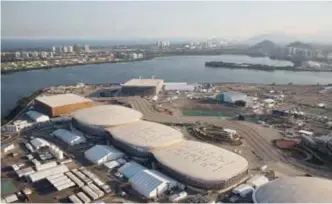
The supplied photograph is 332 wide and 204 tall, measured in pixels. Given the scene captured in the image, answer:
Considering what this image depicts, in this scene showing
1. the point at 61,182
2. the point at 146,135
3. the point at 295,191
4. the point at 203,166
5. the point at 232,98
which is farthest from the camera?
the point at 232,98

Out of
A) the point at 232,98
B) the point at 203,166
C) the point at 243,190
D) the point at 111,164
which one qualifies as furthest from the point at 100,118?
the point at 232,98

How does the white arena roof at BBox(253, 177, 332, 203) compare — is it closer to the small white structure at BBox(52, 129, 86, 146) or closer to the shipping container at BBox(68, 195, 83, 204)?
the shipping container at BBox(68, 195, 83, 204)

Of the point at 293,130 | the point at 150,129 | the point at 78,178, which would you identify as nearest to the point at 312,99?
the point at 293,130

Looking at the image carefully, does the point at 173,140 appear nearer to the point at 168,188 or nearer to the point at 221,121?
the point at 168,188

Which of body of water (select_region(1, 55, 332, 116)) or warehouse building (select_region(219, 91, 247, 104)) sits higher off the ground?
warehouse building (select_region(219, 91, 247, 104))

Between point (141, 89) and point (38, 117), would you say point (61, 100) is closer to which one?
point (38, 117)

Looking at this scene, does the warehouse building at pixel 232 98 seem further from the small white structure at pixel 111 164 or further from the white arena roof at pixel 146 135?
the small white structure at pixel 111 164

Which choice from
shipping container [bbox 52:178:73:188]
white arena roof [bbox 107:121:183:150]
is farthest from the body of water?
shipping container [bbox 52:178:73:188]
